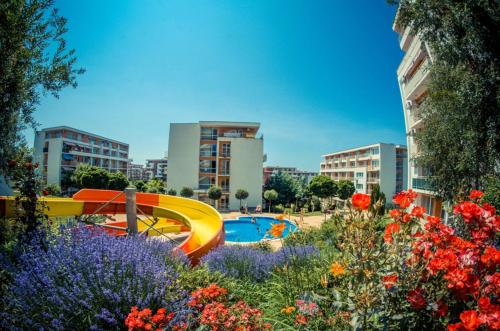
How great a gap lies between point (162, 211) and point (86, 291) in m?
7.73

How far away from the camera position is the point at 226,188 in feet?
106

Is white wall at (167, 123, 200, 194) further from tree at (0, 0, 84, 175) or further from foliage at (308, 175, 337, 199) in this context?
tree at (0, 0, 84, 175)

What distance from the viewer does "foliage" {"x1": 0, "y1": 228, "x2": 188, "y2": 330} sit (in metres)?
2.17

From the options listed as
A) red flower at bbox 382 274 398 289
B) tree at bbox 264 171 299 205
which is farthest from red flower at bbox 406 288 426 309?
tree at bbox 264 171 299 205

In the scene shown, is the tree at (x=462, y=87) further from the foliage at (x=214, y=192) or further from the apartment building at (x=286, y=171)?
the apartment building at (x=286, y=171)

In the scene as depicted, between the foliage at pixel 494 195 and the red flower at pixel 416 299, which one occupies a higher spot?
the foliage at pixel 494 195

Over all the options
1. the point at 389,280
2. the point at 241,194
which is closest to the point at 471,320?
the point at 389,280

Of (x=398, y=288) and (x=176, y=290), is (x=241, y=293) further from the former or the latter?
(x=398, y=288)

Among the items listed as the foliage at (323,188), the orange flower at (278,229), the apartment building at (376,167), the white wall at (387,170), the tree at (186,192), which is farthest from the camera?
the apartment building at (376,167)

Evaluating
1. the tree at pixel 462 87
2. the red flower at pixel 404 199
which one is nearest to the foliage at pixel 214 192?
the tree at pixel 462 87

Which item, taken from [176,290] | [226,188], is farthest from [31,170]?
[226,188]

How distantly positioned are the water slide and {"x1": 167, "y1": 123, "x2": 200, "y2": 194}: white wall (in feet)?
60.1

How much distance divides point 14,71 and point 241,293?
17.6 ft

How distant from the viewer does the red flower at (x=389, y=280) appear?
165 cm
